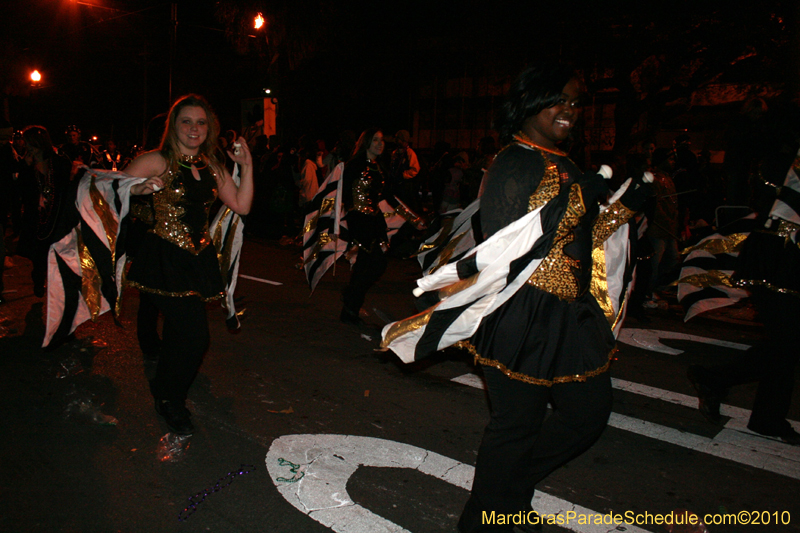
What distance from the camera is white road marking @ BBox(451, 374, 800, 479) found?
12.2 feet

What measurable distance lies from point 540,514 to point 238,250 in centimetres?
281

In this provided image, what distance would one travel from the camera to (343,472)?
3.46 m

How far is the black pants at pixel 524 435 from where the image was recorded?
2660 millimetres

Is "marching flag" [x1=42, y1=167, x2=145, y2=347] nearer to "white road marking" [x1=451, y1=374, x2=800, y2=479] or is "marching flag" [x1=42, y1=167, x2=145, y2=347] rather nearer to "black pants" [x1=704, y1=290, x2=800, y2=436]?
"white road marking" [x1=451, y1=374, x2=800, y2=479]

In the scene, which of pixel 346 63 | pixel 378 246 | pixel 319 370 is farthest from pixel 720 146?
pixel 319 370

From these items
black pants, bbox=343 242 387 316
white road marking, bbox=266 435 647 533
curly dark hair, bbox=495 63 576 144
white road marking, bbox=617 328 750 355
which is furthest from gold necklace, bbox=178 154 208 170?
white road marking, bbox=617 328 750 355

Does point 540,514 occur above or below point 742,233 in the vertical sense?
below

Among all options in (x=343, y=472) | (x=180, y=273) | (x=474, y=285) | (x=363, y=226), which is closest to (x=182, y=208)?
→ (x=180, y=273)

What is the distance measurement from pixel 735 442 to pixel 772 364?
567 mm

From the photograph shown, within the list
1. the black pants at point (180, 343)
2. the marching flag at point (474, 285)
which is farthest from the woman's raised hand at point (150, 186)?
the marching flag at point (474, 285)

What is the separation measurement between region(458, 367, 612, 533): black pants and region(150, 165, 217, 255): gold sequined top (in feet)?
7.58

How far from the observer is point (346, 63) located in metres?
30.0

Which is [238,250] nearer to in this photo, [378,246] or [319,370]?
[319,370]

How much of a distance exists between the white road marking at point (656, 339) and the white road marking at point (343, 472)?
325 centimetres
